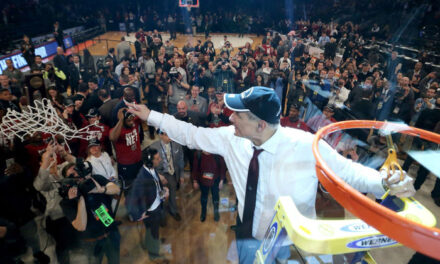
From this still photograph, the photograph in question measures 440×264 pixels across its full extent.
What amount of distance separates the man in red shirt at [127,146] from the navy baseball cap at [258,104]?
256cm

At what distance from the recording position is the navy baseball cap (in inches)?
70.2

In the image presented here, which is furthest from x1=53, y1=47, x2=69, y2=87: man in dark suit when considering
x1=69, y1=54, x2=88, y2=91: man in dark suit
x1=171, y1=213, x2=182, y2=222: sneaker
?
x1=171, y1=213, x2=182, y2=222: sneaker

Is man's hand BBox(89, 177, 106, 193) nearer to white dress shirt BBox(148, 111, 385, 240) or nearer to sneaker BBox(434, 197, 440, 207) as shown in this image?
white dress shirt BBox(148, 111, 385, 240)

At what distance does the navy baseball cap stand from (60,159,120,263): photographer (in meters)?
1.89

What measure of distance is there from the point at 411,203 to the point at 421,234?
436 mm

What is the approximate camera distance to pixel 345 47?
12.5 m

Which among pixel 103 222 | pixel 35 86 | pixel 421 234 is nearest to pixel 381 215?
pixel 421 234

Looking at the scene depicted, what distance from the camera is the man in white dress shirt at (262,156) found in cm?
179

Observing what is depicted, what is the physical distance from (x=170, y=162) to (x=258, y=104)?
2527 millimetres

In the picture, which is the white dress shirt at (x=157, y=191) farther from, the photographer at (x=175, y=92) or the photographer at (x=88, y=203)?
the photographer at (x=175, y=92)

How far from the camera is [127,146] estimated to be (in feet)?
13.5

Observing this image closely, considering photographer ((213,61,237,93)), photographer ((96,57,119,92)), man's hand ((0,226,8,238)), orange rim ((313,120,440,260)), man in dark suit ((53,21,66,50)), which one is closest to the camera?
orange rim ((313,120,440,260))

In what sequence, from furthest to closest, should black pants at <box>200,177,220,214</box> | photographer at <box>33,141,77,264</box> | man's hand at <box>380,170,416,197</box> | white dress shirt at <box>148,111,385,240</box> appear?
black pants at <box>200,177,220,214</box> < photographer at <box>33,141,77,264</box> < white dress shirt at <box>148,111,385,240</box> < man's hand at <box>380,170,416,197</box>

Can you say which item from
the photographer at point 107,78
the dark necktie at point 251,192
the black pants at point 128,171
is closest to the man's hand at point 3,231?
the black pants at point 128,171
